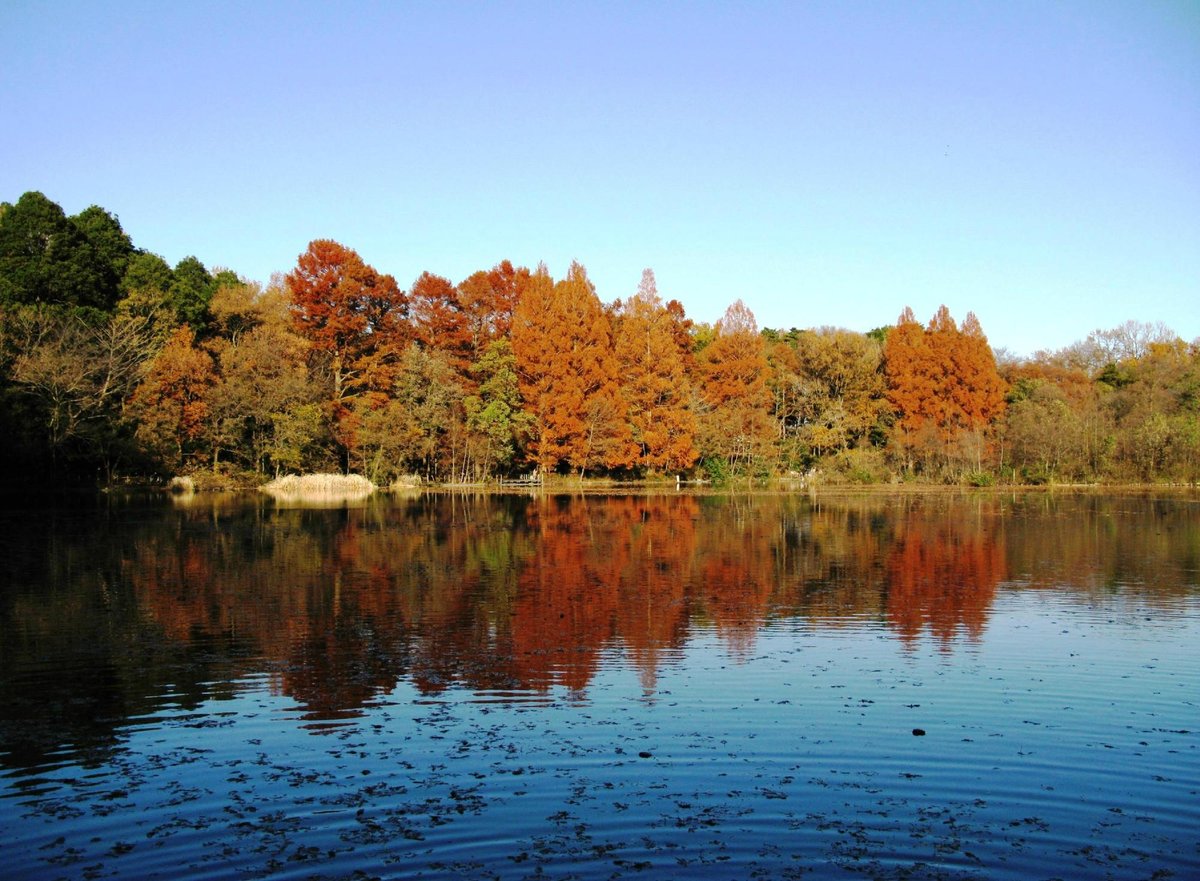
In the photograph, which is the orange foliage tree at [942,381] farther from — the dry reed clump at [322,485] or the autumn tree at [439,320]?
the dry reed clump at [322,485]

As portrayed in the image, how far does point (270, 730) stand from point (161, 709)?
1646 mm

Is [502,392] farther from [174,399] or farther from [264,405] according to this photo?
[174,399]

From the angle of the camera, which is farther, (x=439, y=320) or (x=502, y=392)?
(x=439, y=320)

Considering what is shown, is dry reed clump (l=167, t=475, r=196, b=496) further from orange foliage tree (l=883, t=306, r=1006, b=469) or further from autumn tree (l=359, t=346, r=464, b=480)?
orange foliage tree (l=883, t=306, r=1006, b=469)

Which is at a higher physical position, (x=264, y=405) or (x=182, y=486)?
(x=264, y=405)

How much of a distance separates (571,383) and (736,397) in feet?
37.8

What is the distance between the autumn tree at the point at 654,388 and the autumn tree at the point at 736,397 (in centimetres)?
198

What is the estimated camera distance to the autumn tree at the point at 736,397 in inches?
2386

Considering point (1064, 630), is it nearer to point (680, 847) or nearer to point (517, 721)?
point (517, 721)

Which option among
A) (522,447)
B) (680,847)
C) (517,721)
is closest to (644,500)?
(522,447)

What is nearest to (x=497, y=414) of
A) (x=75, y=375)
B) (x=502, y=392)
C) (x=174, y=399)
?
(x=502, y=392)

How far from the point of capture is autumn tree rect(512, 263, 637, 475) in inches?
2270

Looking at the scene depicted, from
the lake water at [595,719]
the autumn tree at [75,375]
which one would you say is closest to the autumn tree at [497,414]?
the autumn tree at [75,375]

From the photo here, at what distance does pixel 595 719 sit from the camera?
10023mm
